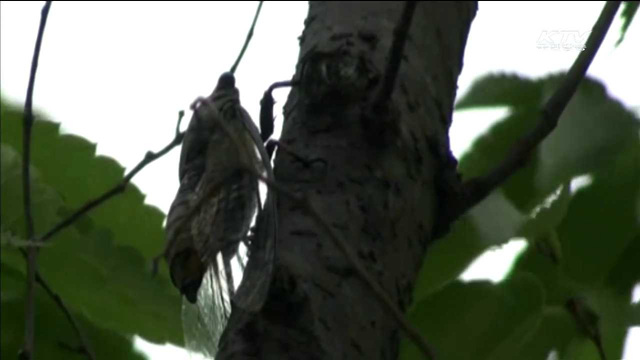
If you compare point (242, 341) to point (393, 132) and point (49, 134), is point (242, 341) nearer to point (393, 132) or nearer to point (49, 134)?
point (393, 132)

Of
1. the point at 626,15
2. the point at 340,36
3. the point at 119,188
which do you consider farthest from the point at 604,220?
the point at 119,188

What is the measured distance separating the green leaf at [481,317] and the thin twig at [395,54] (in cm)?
15

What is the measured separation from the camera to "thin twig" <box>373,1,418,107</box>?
31.0 inches

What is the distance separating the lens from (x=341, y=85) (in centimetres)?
86

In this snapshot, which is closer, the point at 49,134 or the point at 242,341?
the point at 242,341

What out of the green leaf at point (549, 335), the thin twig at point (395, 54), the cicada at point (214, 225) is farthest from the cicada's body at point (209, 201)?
the green leaf at point (549, 335)

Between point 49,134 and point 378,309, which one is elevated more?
point 49,134

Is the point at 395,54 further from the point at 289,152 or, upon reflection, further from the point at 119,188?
the point at 119,188

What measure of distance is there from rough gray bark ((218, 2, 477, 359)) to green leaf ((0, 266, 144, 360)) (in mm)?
205

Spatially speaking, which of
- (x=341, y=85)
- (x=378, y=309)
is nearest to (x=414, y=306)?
(x=378, y=309)

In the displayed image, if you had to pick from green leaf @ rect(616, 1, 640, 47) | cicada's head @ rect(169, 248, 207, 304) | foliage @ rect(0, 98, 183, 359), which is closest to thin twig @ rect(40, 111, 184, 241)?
foliage @ rect(0, 98, 183, 359)

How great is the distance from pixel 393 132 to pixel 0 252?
1.13 feet

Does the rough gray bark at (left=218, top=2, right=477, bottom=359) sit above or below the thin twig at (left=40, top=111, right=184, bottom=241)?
below

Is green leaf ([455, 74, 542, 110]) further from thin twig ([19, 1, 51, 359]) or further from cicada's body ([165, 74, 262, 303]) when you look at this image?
thin twig ([19, 1, 51, 359])
